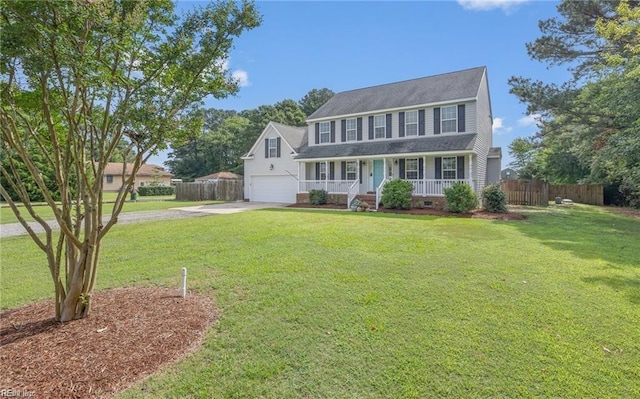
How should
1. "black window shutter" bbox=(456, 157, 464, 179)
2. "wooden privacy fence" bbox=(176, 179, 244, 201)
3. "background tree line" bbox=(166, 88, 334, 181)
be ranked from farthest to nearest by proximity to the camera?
"background tree line" bbox=(166, 88, 334, 181) → "wooden privacy fence" bbox=(176, 179, 244, 201) → "black window shutter" bbox=(456, 157, 464, 179)

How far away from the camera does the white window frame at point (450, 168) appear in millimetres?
16734

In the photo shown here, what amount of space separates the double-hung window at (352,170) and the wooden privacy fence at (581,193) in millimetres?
16293

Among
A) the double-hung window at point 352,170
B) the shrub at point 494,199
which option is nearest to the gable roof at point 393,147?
the double-hung window at point 352,170

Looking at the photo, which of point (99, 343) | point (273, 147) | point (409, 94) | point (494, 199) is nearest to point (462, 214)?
point (494, 199)

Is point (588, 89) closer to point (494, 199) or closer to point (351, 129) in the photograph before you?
point (494, 199)

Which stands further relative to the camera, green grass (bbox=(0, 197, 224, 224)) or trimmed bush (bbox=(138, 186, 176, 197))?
trimmed bush (bbox=(138, 186, 176, 197))

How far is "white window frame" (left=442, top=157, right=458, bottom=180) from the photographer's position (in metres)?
16.7

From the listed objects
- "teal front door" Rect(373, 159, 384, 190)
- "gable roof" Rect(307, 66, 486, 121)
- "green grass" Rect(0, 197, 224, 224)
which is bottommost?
"green grass" Rect(0, 197, 224, 224)

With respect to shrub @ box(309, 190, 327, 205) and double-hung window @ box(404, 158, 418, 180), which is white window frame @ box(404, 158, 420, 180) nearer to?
double-hung window @ box(404, 158, 418, 180)

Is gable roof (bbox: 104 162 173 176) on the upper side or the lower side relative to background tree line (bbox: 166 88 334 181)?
lower

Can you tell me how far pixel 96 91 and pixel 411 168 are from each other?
1653 centimetres

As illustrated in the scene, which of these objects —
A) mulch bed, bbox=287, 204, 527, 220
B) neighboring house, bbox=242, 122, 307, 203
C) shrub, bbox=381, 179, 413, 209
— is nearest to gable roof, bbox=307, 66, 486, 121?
neighboring house, bbox=242, 122, 307, 203

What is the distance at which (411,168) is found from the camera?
18.0 meters

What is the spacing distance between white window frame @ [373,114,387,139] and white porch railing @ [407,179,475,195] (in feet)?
14.6
